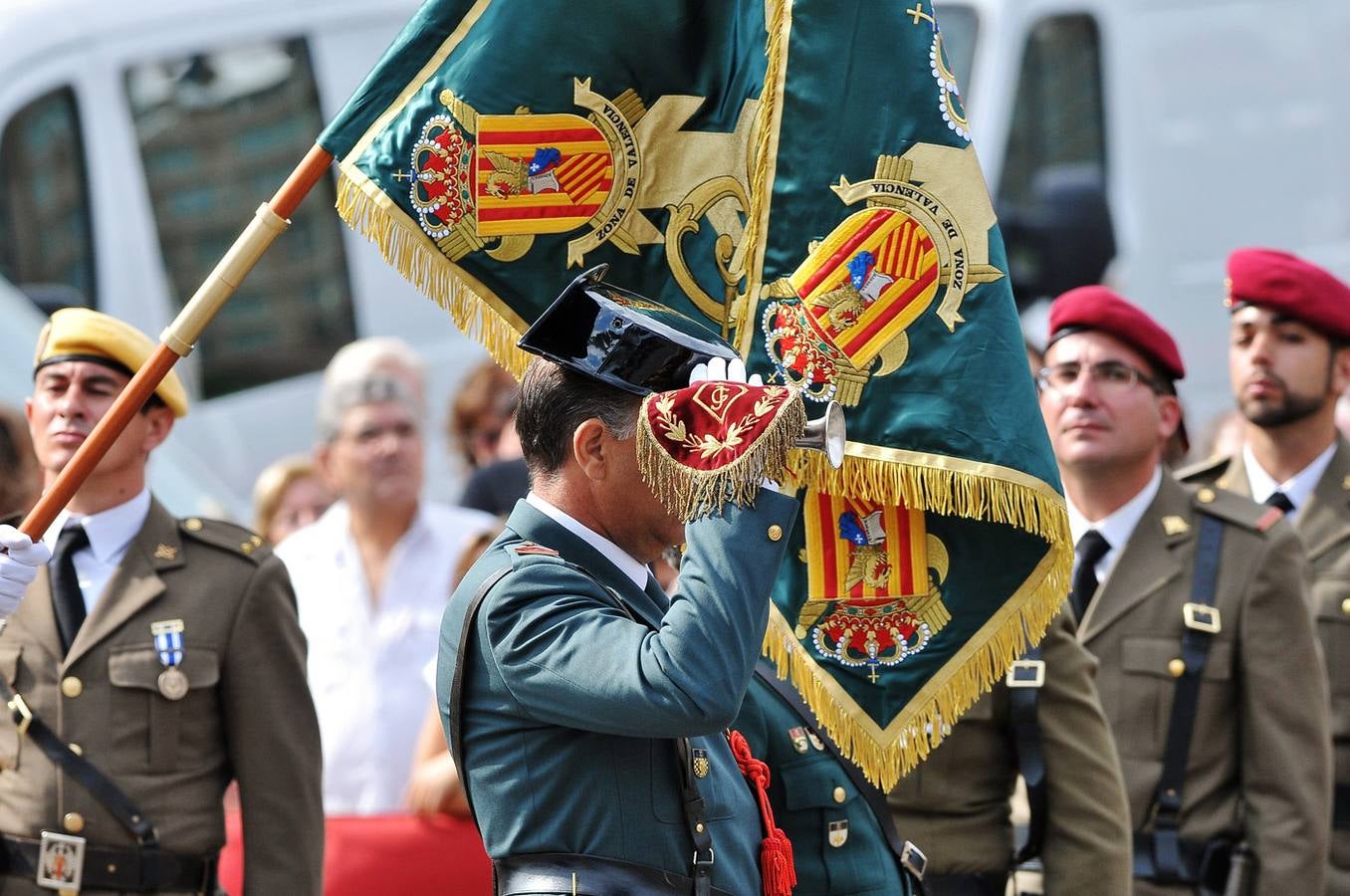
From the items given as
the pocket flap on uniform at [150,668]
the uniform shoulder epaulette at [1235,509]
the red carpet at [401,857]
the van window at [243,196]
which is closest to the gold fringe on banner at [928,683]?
the pocket flap on uniform at [150,668]

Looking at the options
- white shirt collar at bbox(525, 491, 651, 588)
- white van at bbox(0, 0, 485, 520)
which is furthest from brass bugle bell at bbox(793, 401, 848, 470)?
white van at bbox(0, 0, 485, 520)

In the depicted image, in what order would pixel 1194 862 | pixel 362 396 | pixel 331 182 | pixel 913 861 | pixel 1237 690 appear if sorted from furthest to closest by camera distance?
pixel 331 182, pixel 362 396, pixel 1237 690, pixel 1194 862, pixel 913 861

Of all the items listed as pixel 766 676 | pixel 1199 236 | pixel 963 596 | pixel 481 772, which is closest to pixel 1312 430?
pixel 963 596

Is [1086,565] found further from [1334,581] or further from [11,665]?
[11,665]

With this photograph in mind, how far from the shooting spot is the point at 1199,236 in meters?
9.20

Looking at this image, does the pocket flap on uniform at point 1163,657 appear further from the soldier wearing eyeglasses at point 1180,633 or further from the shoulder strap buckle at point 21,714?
the shoulder strap buckle at point 21,714

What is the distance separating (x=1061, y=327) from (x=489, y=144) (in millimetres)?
1946

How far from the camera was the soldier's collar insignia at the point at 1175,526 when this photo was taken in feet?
15.8

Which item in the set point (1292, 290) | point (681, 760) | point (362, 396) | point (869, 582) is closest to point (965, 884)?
point (869, 582)

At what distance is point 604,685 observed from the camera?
2.68 metres

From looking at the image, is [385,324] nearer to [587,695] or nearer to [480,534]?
[480,534]

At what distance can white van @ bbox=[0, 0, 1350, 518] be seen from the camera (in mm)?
8336

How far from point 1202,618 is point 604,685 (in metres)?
2.33

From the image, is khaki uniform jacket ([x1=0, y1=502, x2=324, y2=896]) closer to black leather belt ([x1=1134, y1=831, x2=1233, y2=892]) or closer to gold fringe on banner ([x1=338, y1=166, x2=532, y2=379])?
gold fringe on banner ([x1=338, y1=166, x2=532, y2=379])
